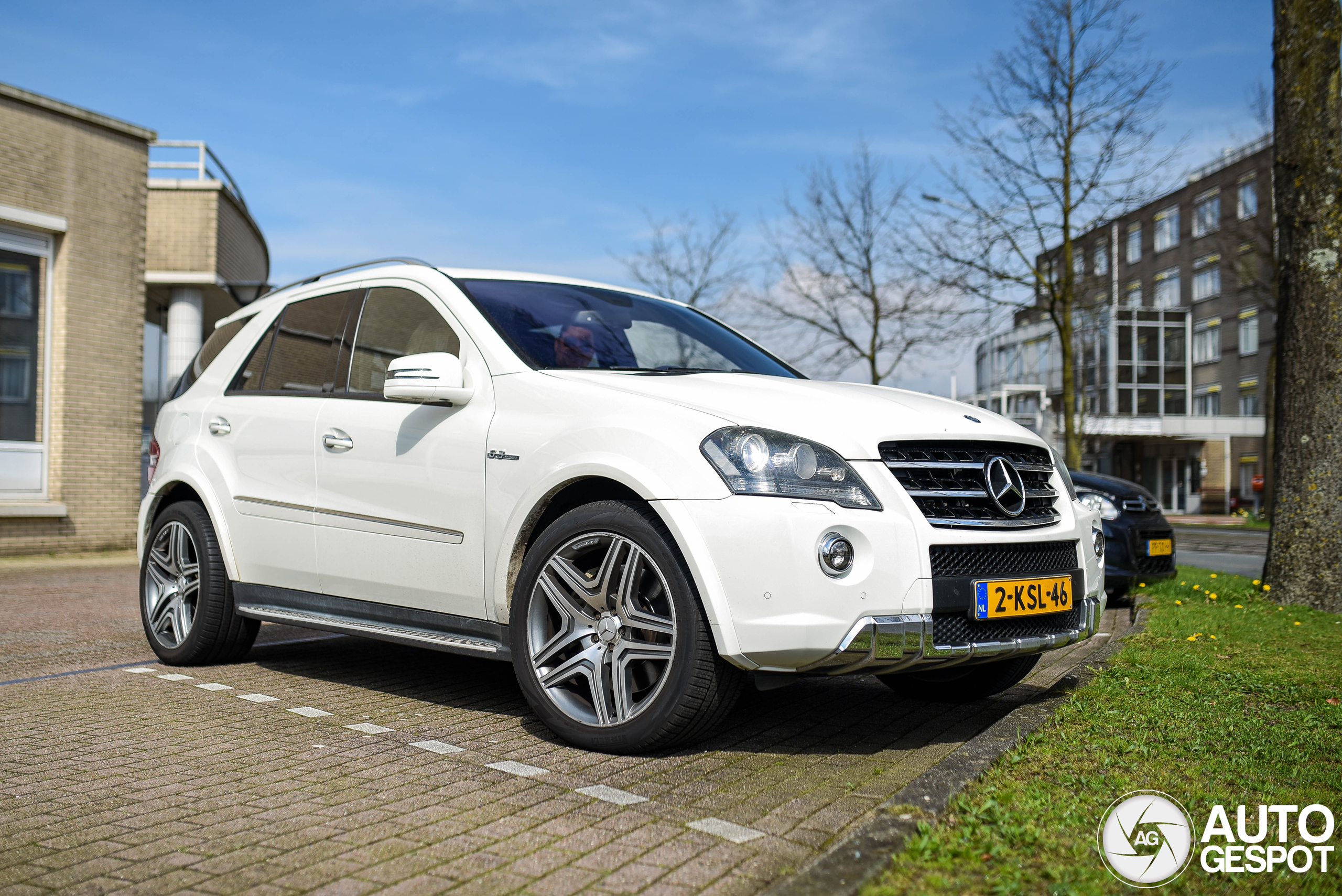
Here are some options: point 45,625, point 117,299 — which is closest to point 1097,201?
point 117,299

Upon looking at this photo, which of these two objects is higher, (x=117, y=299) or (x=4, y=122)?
(x=4, y=122)

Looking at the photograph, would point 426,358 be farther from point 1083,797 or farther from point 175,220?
point 175,220

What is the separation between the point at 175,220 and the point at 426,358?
49.9 feet

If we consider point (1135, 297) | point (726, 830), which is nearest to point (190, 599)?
point (726, 830)

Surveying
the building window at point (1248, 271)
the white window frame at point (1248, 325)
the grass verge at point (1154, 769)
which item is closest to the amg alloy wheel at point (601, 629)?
the grass verge at point (1154, 769)

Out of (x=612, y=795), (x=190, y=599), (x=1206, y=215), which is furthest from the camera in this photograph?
(x=1206, y=215)

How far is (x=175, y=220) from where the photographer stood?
58.0 feet

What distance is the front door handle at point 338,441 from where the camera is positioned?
4895mm

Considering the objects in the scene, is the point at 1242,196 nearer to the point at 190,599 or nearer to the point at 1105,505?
the point at 1105,505

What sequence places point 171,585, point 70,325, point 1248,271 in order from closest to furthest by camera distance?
point 171,585
point 70,325
point 1248,271

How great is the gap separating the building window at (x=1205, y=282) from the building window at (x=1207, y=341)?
1143 millimetres

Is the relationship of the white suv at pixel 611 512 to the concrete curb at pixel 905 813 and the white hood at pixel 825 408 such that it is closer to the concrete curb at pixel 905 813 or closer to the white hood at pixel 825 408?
the white hood at pixel 825 408

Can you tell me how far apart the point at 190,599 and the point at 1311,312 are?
7600 mm

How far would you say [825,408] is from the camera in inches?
153
